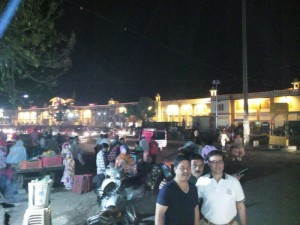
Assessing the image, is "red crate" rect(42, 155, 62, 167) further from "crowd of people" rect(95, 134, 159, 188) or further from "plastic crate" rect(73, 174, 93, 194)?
"crowd of people" rect(95, 134, 159, 188)

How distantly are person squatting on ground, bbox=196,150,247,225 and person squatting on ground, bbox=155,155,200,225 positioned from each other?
33 centimetres

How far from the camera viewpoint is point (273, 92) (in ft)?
136

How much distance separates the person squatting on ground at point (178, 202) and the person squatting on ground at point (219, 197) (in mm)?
327

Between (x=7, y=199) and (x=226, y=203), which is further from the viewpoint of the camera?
(x=7, y=199)

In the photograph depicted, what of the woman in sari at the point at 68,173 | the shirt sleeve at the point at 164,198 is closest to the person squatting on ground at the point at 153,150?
the woman in sari at the point at 68,173

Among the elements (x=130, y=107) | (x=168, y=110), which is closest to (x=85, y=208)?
(x=168, y=110)

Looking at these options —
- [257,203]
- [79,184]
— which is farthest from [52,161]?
[257,203]

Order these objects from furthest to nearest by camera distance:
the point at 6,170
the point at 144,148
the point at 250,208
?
the point at 144,148
the point at 6,170
the point at 250,208

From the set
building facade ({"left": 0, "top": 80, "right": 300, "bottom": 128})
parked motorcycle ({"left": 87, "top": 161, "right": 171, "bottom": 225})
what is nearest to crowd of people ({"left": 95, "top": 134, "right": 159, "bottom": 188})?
parked motorcycle ({"left": 87, "top": 161, "right": 171, "bottom": 225})

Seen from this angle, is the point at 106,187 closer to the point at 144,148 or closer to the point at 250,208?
the point at 250,208

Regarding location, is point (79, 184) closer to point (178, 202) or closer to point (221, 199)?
point (221, 199)

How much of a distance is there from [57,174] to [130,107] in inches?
2034

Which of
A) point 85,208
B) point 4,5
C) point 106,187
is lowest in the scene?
point 85,208

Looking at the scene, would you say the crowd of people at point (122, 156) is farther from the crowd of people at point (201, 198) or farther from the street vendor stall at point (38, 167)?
the crowd of people at point (201, 198)
